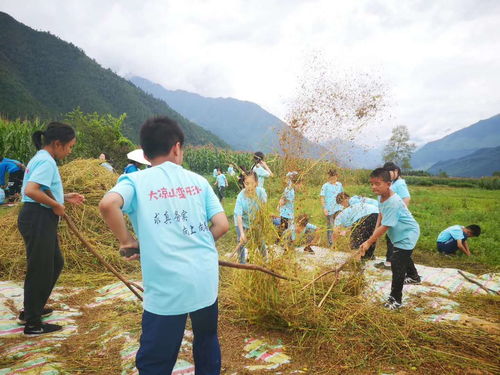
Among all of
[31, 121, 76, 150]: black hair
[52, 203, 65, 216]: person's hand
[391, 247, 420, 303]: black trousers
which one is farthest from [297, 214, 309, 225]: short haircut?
[31, 121, 76, 150]: black hair

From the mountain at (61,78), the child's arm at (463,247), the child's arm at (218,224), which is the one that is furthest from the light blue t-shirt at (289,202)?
the mountain at (61,78)

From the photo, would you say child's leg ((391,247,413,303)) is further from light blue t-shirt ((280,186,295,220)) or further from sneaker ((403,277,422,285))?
light blue t-shirt ((280,186,295,220))

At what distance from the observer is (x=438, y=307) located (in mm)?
3242

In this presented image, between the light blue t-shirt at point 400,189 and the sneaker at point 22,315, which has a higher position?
the light blue t-shirt at point 400,189

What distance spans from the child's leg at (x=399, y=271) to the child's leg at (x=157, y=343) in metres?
2.69

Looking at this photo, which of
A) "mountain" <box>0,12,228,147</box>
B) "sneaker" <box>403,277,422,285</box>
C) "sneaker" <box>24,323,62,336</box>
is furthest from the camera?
"mountain" <box>0,12,228,147</box>

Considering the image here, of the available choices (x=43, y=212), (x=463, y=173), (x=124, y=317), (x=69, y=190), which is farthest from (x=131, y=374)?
(x=463, y=173)

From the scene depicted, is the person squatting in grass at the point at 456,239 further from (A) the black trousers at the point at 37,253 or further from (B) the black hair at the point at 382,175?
(A) the black trousers at the point at 37,253

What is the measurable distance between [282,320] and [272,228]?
84cm

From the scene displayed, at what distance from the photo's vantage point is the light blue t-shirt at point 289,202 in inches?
120

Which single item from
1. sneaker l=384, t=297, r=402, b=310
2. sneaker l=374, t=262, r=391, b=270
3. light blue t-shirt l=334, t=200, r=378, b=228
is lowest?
sneaker l=374, t=262, r=391, b=270

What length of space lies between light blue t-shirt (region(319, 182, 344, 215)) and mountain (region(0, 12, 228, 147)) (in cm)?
4805

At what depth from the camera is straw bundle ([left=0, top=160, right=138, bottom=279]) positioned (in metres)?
4.34

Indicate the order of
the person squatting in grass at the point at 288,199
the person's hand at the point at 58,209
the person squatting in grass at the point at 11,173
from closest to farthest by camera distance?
the person's hand at the point at 58,209 < the person squatting in grass at the point at 288,199 < the person squatting in grass at the point at 11,173
